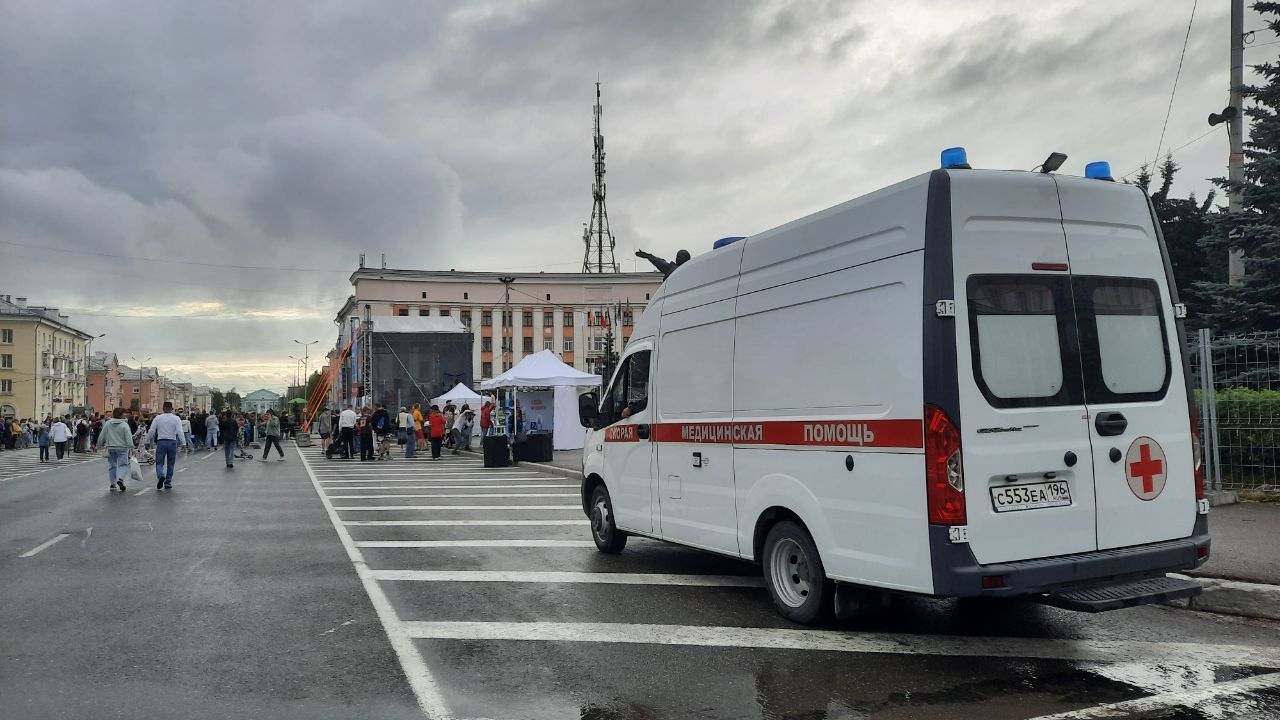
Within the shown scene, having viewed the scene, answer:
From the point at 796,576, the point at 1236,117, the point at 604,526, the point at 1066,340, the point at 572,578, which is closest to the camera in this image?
the point at 1066,340

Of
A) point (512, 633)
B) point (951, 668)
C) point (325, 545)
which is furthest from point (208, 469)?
point (951, 668)

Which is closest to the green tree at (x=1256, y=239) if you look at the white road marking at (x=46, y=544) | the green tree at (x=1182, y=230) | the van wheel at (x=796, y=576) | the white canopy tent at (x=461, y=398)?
the green tree at (x=1182, y=230)

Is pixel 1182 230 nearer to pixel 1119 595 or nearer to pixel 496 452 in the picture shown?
pixel 496 452

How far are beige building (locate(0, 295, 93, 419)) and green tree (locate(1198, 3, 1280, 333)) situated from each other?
107m

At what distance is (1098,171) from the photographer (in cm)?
596

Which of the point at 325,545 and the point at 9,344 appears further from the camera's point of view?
the point at 9,344

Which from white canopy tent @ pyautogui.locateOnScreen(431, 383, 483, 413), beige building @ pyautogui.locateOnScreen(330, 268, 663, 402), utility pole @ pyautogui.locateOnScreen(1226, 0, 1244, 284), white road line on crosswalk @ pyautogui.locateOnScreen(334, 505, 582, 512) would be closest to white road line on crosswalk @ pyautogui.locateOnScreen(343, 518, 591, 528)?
white road line on crosswalk @ pyautogui.locateOnScreen(334, 505, 582, 512)

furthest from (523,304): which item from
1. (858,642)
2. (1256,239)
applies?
(858,642)

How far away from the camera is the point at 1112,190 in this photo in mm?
5730

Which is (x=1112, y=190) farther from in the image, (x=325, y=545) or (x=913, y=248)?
(x=325, y=545)

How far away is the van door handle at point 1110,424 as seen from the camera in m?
5.37

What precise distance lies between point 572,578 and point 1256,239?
12545 mm

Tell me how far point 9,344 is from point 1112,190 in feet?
385

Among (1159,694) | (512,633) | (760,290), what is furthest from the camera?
(760,290)
